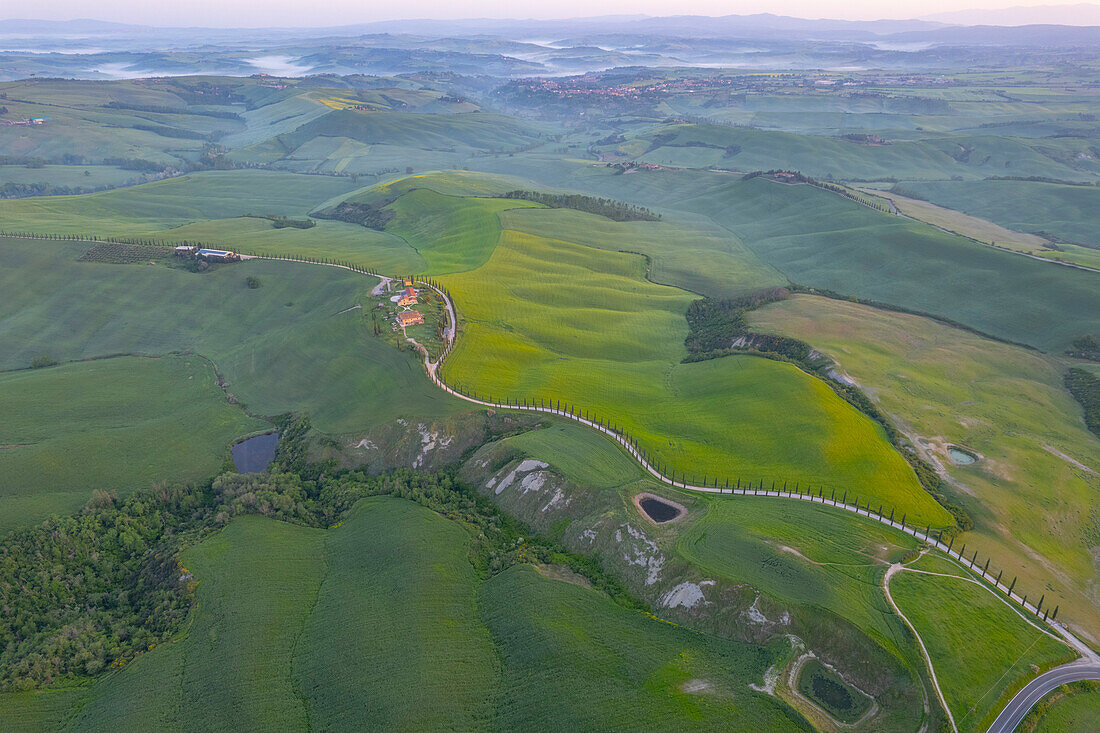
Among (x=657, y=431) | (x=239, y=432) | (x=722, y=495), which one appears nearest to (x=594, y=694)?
(x=722, y=495)

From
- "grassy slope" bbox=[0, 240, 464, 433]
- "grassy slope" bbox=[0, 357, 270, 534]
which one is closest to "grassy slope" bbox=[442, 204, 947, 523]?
"grassy slope" bbox=[0, 240, 464, 433]

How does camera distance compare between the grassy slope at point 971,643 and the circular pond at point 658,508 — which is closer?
the grassy slope at point 971,643

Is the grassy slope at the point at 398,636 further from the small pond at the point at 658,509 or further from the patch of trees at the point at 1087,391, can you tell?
the patch of trees at the point at 1087,391

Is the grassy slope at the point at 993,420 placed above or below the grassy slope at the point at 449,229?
below

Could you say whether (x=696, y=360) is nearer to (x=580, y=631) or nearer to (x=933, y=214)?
(x=580, y=631)

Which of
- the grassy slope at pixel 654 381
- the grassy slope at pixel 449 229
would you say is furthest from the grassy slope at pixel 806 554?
the grassy slope at pixel 449 229

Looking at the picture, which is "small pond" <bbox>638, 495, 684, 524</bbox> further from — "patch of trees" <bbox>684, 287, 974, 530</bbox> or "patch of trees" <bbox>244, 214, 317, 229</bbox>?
"patch of trees" <bbox>244, 214, 317, 229</bbox>

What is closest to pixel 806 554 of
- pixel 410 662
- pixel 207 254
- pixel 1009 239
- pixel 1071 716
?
pixel 1071 716
